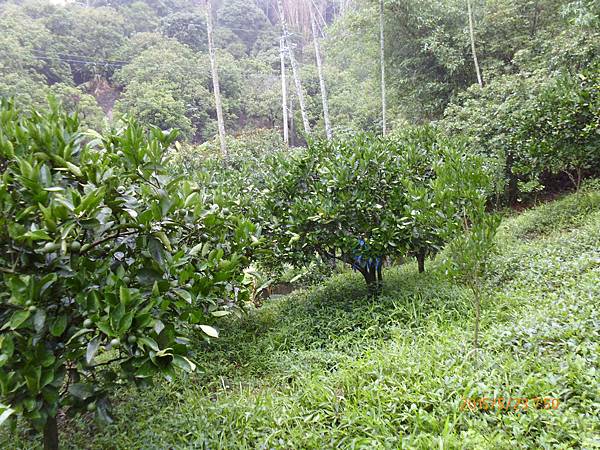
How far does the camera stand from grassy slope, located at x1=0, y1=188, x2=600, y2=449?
198 cm

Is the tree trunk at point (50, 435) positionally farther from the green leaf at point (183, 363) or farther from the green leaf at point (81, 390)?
the green leaf at point (183, 363)

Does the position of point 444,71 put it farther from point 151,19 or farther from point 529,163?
point 151,19

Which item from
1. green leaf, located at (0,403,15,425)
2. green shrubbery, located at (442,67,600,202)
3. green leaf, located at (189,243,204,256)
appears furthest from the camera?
green shrubbery, located at (442,67,600,202)

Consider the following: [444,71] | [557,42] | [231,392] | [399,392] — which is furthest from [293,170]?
[444,71]

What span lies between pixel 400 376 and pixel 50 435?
2.08 m

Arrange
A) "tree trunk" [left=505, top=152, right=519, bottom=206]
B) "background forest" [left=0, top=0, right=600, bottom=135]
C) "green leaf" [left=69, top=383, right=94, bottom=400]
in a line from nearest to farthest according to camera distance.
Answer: "green leaf" [left=69, top=383, right=94, bottom=400]
"tree trunk" [left=505, top=152, right=519, bottom=206]
"background forest" [left=0, top=0, right=600, bottom=135]

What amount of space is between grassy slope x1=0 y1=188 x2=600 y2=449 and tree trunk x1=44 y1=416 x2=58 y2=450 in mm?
239

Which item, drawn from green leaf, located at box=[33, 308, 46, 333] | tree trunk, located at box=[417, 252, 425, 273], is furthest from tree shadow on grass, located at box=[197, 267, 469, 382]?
green leaf, located at box=[33, 308, 46, 333]

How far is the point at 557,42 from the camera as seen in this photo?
783cm

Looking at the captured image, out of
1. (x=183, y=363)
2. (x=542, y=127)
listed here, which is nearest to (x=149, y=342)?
(x=183, y=363)

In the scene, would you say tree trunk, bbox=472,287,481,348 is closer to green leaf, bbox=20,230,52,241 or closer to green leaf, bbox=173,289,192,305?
green leaf, bbox=173,289,192,305

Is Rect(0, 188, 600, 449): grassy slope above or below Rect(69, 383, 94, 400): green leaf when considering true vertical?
below

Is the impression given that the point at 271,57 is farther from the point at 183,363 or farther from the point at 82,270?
the point at 183,363

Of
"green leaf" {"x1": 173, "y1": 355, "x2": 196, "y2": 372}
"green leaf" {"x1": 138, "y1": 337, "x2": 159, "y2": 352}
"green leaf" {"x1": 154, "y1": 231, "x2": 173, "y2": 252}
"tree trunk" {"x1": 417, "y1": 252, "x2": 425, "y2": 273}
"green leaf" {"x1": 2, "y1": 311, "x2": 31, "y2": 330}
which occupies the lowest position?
"tree trunk" {"x1": 417, "y1": 252, "x2": 425, "y2": 273}
